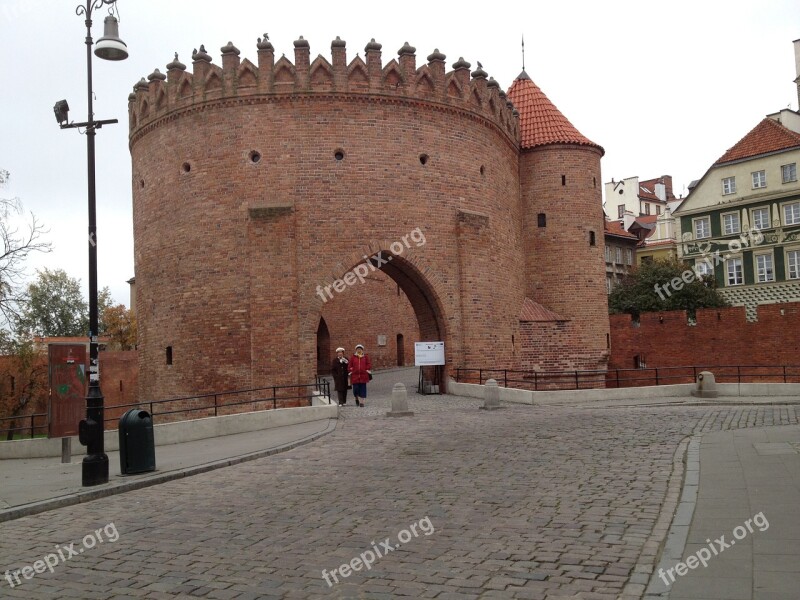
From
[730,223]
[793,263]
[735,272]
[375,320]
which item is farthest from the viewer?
[730,223]

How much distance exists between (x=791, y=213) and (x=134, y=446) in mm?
39973

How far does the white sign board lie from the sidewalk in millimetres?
12011

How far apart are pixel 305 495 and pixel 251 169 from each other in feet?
48.0

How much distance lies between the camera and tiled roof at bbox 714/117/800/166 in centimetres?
4203

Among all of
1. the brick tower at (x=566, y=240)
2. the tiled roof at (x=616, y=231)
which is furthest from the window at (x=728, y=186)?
the brick tower at (x=566, y=240)

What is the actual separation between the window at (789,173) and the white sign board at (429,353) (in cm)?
2835

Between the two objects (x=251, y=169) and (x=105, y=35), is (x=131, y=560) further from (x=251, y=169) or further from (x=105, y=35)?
(x=251, y=169)

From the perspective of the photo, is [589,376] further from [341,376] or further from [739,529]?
[739,529]

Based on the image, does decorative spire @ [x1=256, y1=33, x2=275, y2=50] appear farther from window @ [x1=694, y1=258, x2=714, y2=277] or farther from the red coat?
window @ [x1=694, y1=258, x2=714, y2=277]

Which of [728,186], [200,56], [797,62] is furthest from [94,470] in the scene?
[797,62]

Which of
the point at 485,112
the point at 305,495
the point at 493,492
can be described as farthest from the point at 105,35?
the point at 485,112

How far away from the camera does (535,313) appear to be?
2644cm

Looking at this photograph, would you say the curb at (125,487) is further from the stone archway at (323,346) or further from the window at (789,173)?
the window at (789,173)

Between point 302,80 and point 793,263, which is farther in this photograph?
point 793,263
